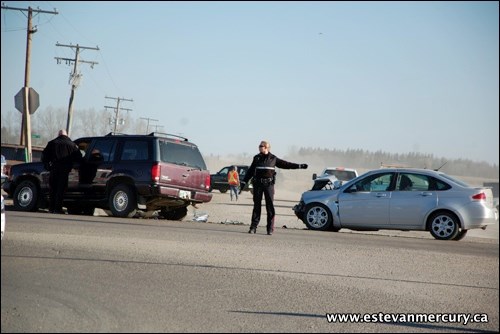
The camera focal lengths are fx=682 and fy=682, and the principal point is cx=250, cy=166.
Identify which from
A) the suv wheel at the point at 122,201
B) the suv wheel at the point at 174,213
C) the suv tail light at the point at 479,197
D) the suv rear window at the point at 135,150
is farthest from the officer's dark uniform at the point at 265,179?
the suv wheel at the point at 174,213

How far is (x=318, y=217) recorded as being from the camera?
16.9 metres

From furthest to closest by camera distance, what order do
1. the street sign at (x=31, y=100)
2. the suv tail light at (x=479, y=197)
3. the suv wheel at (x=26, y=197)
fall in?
the street sign at (x=31, y=100)
the suv wheel at (x=26, y=197)
the suv tail light at (x=479, y=197)

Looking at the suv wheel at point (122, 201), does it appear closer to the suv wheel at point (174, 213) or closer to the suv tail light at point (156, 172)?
the suv tail light at point (156, 172)

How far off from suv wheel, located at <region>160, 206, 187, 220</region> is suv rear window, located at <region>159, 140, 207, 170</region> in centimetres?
176

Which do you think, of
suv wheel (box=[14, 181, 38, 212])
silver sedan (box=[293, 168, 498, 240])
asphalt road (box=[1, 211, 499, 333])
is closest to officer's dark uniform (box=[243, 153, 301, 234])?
asphalt road (box=[1, 211, 499, 333])

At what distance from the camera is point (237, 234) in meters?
14.2

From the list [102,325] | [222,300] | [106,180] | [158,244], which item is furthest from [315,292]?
[106,180]

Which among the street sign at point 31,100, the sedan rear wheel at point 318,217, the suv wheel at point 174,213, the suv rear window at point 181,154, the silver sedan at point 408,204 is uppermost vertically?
the street sign at point 31,100

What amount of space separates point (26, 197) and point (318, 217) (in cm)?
756

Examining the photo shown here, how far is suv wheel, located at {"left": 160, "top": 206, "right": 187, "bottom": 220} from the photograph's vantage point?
18594mm

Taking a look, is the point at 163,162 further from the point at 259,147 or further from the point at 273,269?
the point at 273,269

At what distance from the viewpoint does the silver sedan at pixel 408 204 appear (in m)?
15.2

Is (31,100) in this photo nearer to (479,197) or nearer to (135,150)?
(135,150)

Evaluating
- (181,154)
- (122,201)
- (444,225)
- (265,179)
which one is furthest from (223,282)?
(181,154)
